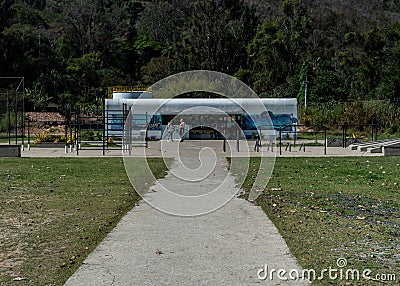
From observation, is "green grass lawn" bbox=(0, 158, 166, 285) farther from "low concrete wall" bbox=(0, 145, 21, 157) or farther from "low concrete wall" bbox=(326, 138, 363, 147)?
"low concrete wall" bbox=(326, 138, 363, 147)

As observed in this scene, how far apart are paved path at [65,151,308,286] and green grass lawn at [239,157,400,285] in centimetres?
33

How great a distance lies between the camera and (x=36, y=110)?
173ft

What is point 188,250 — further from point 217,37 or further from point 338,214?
point 217,37

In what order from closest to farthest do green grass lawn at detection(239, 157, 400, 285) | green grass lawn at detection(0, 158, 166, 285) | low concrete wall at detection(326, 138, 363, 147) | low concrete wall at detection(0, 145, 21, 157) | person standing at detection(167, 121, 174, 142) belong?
1. green grass lawn at detection(0, 158, 166, 285)
2. green grass lawn at detection(239, 157, 400, 285)
3. low concrete wall at detection(0, 145, 21, 157)
4. low concrete wall at detection(326, 138, 363, 147)
5. person standing at detection(167, 121, 174, 142)

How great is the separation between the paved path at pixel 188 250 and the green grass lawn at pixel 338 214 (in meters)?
0.33

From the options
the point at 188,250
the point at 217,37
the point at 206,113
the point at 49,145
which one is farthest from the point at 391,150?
the point at 217,37

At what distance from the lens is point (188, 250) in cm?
740

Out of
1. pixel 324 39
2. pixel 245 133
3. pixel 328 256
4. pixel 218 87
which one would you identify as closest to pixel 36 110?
pixel 218 87

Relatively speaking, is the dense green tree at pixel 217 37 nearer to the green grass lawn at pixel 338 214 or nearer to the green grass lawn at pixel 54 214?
the green grass lawn at pixel 54 214

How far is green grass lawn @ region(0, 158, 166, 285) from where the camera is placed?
22.0ft

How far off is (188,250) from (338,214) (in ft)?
11.4

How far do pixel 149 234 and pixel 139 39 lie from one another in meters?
70.5

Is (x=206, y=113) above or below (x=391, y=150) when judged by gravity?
above

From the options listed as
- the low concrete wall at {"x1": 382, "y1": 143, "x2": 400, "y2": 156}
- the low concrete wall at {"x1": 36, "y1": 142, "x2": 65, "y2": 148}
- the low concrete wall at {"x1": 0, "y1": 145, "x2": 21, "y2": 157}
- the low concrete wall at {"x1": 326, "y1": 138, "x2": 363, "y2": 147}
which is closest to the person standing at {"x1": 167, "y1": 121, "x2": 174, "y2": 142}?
the low concrete wall at {"x1": 36, "y1": 142, "x2": 65, "y2": 148}
